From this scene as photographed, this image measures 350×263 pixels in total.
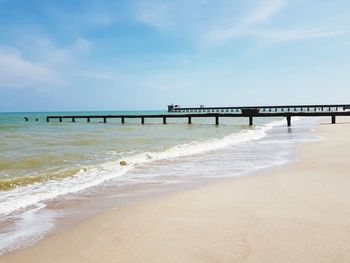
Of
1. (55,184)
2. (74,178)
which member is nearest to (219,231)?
(55,184)

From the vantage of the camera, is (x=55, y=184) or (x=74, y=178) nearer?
(x=55, y=184)

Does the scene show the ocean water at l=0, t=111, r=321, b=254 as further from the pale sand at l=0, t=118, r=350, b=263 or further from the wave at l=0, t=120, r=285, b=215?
the pale sand at l=0, t=118, r=350, b=263

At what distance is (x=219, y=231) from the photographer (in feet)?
14.8

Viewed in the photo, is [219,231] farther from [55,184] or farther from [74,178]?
[74,178]

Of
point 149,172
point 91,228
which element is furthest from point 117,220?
point 149,172

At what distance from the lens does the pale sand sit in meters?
3.79

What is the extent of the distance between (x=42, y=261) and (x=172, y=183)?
495 centimetres

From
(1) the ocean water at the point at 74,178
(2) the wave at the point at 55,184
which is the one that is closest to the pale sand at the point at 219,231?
(1) the ocean water at the point at 74,178

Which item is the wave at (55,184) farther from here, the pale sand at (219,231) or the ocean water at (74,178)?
the pale sand at (219,231)

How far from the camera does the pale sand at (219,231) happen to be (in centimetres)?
379

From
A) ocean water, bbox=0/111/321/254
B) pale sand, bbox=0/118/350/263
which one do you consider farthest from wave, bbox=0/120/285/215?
pale sand, bbox=0/118/350/263

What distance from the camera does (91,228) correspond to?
16.6 ft

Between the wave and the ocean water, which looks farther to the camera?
the wave

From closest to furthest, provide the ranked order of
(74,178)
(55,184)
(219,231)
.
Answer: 1. (219,231)
2. (55,184)
3. (74,178)
